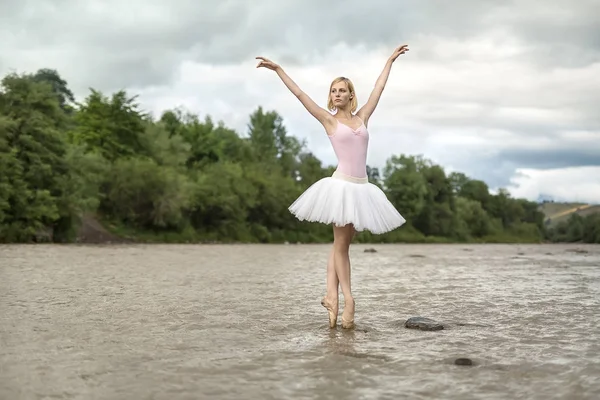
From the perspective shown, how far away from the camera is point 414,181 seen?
9638 cm

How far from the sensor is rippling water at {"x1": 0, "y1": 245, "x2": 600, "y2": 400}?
14.2 ft

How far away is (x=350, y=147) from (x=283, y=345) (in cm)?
236

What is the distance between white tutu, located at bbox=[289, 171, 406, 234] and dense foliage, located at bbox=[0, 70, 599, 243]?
113ft

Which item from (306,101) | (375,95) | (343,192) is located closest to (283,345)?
(343,192)

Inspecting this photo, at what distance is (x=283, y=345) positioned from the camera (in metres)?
5.90

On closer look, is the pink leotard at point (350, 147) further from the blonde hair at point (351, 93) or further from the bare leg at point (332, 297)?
the bare leg at point (332, 297)

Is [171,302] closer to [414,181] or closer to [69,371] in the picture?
[69,371]

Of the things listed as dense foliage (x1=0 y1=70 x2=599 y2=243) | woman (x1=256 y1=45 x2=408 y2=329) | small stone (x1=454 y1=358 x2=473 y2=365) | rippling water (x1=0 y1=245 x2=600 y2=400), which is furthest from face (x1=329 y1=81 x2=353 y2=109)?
dense foliage (x1=0 y1=70 x2=599 y2=243)

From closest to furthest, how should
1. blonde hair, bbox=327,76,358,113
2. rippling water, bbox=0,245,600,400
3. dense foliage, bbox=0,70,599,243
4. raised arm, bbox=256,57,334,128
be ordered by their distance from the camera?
rippling water, bbox=0,245,600,400 → raised arm, bbox=256,57,334,128 → blonde hair, bbox=327,76,358,113 → dense foliage, bbox=0,70,599,243

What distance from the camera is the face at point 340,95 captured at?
736cm

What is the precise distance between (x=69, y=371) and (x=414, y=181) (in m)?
93.5

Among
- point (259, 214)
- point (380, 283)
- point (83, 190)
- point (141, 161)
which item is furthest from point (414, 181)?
point (380, 283)

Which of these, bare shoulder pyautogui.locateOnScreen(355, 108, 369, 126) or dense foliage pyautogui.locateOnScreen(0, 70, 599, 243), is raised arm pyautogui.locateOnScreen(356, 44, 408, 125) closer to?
bare shoulder pyautogui.locateOnScreen(355, 108, 369, 126)

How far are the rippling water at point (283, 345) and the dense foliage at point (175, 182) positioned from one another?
3143cm
